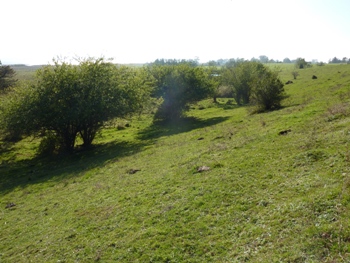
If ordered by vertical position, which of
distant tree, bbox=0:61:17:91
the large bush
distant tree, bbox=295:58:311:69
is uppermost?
distant tree, bbox=295:58:311:69

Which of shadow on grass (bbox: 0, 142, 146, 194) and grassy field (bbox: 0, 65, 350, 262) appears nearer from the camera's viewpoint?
grassy field (bbox: 0, 65, 350, 262)

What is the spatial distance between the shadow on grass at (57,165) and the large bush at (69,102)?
283cm

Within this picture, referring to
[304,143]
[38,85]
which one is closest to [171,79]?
[38,85]

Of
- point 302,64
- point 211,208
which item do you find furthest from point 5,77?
point 302,64

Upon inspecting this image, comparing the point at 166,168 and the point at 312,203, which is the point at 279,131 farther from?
the point at 312,203

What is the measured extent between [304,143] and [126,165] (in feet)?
44.2

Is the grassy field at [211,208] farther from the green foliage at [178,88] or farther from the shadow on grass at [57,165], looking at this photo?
the green foliage at [178,88]

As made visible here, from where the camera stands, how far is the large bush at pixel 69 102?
29703mm

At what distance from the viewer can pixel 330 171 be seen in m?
10.3

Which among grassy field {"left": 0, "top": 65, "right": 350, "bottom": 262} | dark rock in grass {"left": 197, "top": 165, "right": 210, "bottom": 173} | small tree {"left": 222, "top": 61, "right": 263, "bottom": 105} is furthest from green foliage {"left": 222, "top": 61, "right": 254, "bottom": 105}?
dark rock in grass {"left": 197, "top": 165, "right": 210, "bottom": 173}

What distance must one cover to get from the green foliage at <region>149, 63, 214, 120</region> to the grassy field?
26.1 m

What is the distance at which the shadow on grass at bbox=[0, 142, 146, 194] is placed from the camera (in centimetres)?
2433

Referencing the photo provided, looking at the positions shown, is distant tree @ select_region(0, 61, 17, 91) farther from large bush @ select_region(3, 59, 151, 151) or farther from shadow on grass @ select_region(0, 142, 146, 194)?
shadow on grass @ select_region(0, 142, 146, 194)

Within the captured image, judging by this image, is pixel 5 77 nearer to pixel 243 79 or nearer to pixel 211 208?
pixel 243 79
